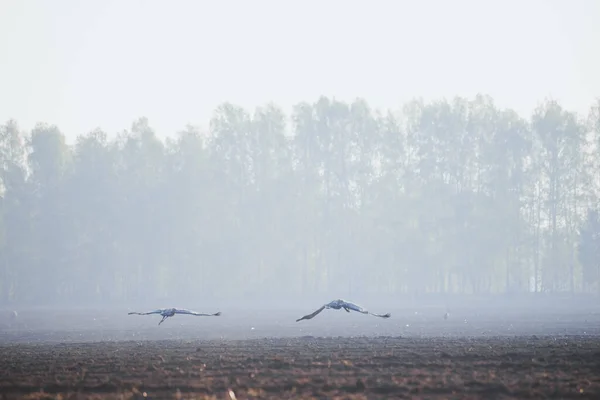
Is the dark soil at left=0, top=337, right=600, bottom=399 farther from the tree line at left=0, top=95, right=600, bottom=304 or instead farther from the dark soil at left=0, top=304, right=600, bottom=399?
the tree line at left=0, top=95, right=600, bottom=304

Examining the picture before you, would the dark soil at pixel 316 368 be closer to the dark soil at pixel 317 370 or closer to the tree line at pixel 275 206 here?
the dark soil at pixel 317 370

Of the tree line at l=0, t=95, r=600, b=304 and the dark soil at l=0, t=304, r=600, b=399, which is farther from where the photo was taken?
the tree line at l=0, t=95, r=600, b=304

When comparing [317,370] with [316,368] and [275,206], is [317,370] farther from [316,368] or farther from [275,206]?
[275,206]

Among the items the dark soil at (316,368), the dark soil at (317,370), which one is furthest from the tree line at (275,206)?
the dark soil at (317,370)

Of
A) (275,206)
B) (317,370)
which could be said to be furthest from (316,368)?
(275,206)

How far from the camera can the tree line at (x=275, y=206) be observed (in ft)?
352

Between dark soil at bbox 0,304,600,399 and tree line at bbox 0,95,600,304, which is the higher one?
tree line at bbox 0,95,600,304

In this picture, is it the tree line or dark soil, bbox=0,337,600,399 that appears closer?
dark soil, bbox=0,337,600,399

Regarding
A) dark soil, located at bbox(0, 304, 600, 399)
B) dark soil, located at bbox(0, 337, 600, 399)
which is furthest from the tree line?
dark soil, located at bbox(0, 337, 600, 399)

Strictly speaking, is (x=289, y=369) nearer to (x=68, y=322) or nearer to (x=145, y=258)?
(x=68, y=322)

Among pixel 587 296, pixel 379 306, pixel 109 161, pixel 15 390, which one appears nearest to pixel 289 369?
pixel 15 390

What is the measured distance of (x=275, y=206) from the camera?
112 m

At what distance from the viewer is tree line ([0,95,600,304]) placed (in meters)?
107

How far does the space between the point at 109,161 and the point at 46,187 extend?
8.27 meters
